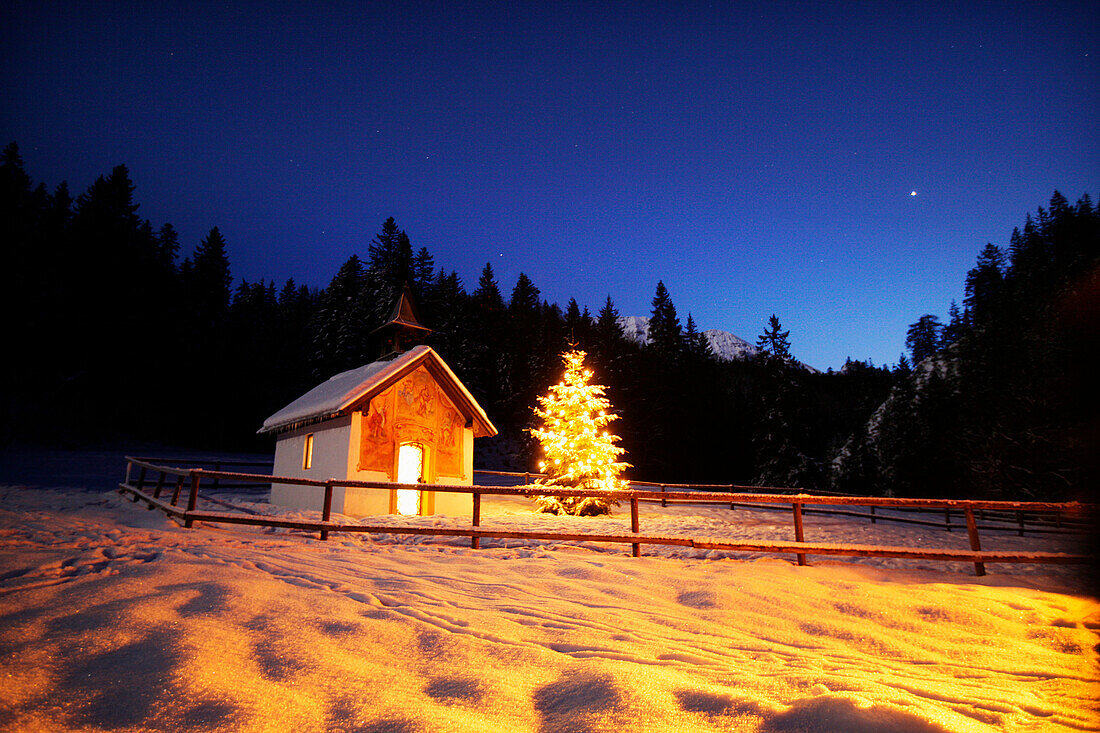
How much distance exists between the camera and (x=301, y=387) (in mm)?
46812

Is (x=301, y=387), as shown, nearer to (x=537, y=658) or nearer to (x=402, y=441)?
(x=402, y=441)

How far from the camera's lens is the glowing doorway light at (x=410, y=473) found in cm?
1912

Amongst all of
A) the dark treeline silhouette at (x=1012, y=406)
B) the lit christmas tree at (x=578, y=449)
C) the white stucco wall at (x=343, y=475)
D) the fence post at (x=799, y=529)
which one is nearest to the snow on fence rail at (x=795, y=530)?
the fence post at (x=799, y=529)

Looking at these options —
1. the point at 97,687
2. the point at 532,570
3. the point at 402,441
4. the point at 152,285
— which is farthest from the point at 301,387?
the point at 97,687

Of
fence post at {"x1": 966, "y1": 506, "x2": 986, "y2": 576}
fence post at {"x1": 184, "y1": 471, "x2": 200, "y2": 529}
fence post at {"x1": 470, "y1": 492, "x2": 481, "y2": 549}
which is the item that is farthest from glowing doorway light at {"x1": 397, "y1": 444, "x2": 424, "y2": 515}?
fence post at {"x1": 966, "y1": 506, "x2": 986, "y2": 576}

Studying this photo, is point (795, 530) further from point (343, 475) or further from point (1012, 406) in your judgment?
point (1012, 406)

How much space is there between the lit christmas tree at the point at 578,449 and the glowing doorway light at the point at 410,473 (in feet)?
15.5

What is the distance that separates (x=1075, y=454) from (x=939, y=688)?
36824mm

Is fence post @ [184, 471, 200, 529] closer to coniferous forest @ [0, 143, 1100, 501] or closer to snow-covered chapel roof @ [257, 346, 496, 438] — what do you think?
snow-covered chapel roof @ [257, 346, 496, 438]

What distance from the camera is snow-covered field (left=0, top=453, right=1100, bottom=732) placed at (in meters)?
3.28

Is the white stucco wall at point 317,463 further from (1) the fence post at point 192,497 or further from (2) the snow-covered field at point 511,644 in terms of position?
(2) the snow-covered field at point 511,644

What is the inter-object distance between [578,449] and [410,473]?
671cm

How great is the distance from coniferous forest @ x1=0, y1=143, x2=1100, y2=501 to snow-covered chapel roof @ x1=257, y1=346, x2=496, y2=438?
5.67 meters

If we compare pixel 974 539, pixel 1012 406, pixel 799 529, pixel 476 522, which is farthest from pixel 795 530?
pixel 1012 406
